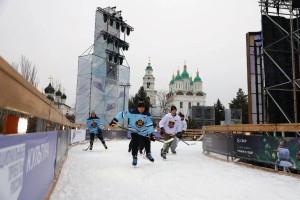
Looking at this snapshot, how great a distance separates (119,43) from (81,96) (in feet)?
34.0

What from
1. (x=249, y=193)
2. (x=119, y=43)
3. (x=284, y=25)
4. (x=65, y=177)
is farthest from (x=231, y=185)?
(x=119, y=43)

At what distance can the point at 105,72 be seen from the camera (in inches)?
1371

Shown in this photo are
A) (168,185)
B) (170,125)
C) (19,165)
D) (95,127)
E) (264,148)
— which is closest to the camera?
(19,165)

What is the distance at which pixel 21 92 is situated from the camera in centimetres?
202

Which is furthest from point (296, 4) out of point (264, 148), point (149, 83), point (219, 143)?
point (149, 83)

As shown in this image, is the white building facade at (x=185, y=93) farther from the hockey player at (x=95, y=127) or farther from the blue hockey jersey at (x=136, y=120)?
the blue hockey jersey at (x=136, y=120)

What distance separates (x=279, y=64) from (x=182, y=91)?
3102 inches

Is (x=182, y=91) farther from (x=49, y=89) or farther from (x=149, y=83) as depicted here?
(x=49, y=89)

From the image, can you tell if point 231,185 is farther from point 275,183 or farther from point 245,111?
point 245,111

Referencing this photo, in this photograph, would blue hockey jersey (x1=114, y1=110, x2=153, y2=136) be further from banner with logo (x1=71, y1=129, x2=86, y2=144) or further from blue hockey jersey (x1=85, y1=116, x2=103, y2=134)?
banner with logo (x1=71, y1=129, x2=86, y2=144)

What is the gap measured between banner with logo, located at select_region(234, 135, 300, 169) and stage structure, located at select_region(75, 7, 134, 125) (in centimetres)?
2566

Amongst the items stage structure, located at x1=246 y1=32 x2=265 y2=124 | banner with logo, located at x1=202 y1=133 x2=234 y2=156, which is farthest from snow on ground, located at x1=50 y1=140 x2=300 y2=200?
stage structure, located at x1=246 y1=32 x2=265 y2=124

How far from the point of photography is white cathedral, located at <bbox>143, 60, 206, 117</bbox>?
92188 millimetres

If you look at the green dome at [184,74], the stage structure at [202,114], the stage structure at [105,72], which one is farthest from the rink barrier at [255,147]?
the green dome at [184,74]
